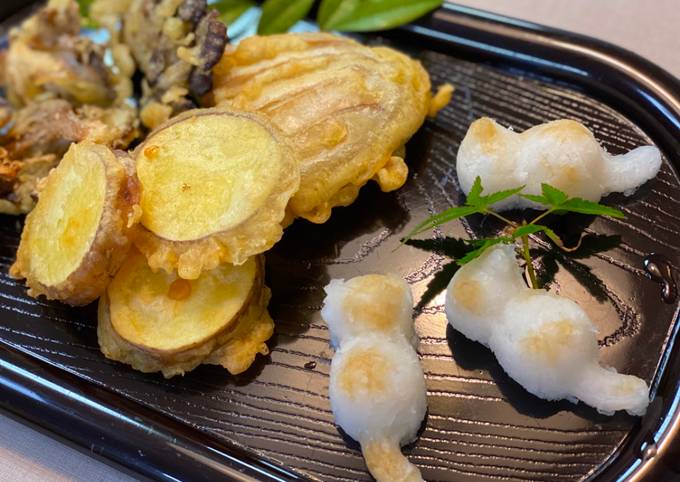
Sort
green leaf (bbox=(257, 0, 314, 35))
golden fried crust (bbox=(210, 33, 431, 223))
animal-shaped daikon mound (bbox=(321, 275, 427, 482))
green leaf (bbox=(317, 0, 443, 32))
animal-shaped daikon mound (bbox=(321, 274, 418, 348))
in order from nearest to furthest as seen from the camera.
→ animal-shaped daikon mound (bbox=(321, 275, 427, 482)), animal-shaped daikon mound (bbox=(321, 274, 418, 348)), golden fried crust (bbox=(210, 33, 431, 223)), green leaf (bbox=(317, 0, 443, 32)), green leaf (bbox=(257, 0, 314, 35))

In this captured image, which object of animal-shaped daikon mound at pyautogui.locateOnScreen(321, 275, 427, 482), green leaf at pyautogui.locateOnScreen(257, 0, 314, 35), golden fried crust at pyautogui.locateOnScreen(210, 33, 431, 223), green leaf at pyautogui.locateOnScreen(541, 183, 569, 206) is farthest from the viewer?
green leaf at pyautogui.locateOnScreen(257, 0, 314, 35)

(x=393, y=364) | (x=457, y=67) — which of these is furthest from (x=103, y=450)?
(x=457, y=67)

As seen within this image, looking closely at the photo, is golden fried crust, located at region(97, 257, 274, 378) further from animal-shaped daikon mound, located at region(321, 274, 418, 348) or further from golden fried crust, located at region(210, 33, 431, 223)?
golden fried crust, located at region(210, 33, 431, 223)

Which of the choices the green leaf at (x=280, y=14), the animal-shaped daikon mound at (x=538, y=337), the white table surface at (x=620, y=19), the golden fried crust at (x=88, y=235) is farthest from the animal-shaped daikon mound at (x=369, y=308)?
the white table surface at (x=620, y=19)

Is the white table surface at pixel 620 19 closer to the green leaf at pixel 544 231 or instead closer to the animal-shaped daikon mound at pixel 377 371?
the green leaf at pixel 544 231

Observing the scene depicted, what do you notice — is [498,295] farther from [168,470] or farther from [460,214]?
[168,470]

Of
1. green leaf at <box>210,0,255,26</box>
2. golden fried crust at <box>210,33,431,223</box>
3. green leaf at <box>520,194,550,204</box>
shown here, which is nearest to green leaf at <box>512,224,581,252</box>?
green leaf at <box>520,194,550,204</box>
